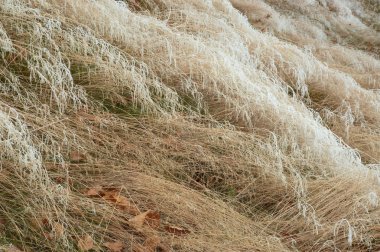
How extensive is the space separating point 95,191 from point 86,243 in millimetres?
315

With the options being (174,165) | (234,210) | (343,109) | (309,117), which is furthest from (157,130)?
(343,109)

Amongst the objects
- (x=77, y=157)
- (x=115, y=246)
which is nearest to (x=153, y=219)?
(x=115, y=246)

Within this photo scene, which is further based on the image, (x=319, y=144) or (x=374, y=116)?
(x=374, y=116)

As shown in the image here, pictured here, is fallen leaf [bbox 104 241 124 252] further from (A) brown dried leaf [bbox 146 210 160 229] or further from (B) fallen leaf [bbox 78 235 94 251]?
(A) brown dried leaf [bbox 146 210 160 229]

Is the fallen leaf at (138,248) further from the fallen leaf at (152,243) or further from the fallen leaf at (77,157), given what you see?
the fallen leaf at (77,157)

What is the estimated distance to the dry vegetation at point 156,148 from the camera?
6.50 feet

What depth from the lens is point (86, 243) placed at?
1.84 metres

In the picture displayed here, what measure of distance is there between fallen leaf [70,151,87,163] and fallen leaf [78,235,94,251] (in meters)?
0.52

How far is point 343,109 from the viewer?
408 centimetres

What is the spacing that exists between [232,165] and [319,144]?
0.68m

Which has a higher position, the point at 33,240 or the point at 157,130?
the point at 157,130

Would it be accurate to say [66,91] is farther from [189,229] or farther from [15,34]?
[189,229]

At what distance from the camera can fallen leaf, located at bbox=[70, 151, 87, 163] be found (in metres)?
2.27

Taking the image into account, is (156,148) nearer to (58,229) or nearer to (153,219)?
(153,219)
